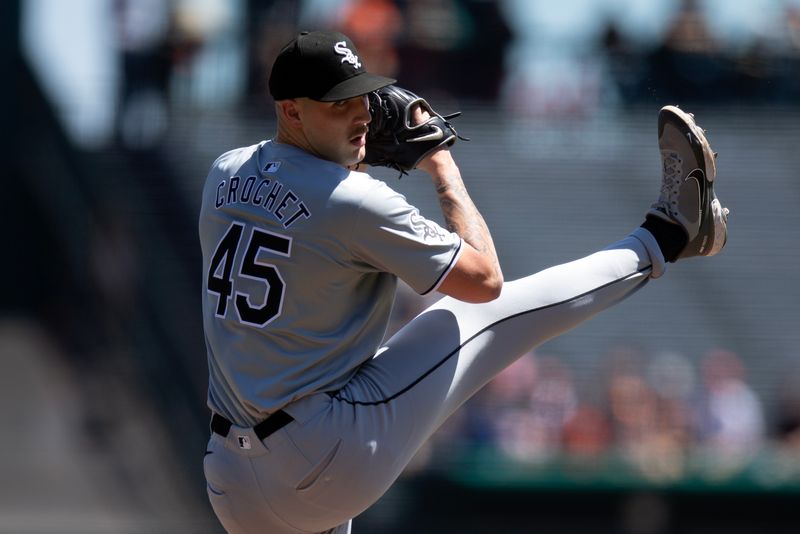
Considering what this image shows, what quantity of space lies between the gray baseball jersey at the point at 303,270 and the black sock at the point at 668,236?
77 centimetres

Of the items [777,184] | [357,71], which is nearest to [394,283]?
[357,71]

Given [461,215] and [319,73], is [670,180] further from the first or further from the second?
[319,73]

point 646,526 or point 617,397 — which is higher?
point 617,397

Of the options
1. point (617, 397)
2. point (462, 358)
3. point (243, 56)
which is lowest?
point (617, 397)

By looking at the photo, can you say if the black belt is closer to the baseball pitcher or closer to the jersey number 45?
the baseball pitcher

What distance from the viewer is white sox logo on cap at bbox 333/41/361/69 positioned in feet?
11.4

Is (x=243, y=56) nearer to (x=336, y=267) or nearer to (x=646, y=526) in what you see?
(x=646, y=526)

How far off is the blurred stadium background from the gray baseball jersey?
21.6 feet

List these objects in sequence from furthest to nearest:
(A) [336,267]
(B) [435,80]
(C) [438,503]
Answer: (B) [435,80]
(C) [438,503]
(A) [336,267]

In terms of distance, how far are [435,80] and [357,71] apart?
907 centimetres

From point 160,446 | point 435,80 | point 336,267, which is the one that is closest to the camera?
point 336,267

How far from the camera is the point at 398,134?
378 centimetres

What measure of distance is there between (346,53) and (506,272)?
27.7ft

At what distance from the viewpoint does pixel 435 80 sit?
40.9 feet
